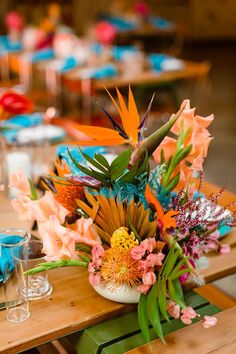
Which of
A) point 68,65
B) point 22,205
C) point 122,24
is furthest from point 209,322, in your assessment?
point 122,24

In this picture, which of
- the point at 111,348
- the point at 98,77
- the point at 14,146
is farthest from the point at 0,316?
the point at 98,77

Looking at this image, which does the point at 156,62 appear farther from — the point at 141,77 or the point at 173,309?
the point at 173,309

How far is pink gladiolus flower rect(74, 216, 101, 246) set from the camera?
128 cm

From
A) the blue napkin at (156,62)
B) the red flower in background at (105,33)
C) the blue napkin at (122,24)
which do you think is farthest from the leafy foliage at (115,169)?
the blue napkin at (122,24)

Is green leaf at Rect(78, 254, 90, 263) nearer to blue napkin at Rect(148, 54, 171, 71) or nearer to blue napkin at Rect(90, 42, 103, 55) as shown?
blue napkin at Rect(148, 54, 171, 71)

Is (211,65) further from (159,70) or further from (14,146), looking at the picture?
(14,146)

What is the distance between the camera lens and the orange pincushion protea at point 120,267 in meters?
Result: 1.26

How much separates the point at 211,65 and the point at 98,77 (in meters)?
5.55

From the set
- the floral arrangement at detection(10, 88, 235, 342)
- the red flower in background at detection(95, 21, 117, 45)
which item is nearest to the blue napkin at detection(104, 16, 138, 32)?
the red flower in background at detection(95, 21, 117, 45)

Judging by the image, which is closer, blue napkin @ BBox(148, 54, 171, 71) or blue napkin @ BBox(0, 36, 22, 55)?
blue napkin @ BBox(148, 54, 171, 71)

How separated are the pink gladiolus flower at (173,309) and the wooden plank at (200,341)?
0.07 metres

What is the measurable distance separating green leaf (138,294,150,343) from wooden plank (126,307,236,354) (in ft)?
0.18

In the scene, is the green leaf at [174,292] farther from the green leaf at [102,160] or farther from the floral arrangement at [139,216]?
the green leaf at [102,160]

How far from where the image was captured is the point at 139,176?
4.25 ft
